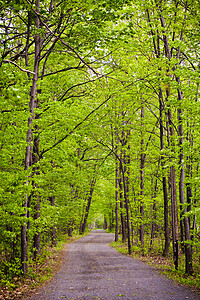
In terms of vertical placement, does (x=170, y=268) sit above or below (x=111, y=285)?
below

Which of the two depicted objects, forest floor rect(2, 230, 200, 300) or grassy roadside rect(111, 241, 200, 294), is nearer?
forest floor rect(2, 230, 200, 300)

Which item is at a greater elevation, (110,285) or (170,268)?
(110,285)

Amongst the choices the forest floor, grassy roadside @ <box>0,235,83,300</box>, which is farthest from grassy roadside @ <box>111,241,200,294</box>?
grassy roadside @ <box>0,235,83,300</box>

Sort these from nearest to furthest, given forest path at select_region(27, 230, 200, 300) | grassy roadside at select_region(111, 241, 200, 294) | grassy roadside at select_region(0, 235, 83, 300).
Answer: grassy roadside at select_region(0, 235, 83, 300), forest path at select_region(27, 230, 200, 300), grassy roadside at select_region(111, 241, 200, 294)

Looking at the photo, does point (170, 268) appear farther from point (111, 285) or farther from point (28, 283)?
point (28, 283)

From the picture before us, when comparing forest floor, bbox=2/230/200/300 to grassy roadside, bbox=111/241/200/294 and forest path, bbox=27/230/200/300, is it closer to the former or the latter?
forest path, bbox=27/230/200/300

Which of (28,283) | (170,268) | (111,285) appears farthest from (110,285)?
(170,268)

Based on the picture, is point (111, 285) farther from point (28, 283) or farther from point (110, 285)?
point (28, 283)

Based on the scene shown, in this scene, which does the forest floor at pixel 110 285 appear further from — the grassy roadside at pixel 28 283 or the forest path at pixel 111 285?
the grassy roadside at pixel 28 283

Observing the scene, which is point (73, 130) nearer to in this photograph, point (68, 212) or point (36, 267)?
point (36, 267)

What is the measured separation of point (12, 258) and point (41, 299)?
2.39 m

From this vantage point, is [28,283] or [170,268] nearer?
[28,283]

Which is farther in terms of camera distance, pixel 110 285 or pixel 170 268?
pixel 170 268

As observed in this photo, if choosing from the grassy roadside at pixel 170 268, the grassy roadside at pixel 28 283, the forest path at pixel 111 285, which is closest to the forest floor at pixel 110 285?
the forest path at pixel 111 285
